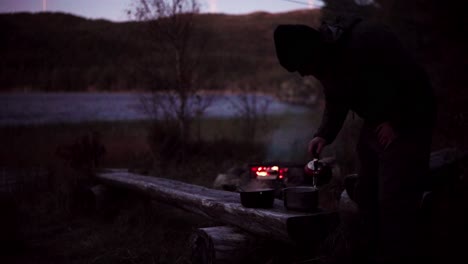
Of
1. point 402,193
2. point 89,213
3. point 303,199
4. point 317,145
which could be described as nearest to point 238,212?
point 303,199

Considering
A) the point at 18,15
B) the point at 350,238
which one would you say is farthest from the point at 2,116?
the point at 350,238

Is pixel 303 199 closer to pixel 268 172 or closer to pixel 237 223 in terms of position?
pixel 237 223

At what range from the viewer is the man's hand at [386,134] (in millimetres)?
2637

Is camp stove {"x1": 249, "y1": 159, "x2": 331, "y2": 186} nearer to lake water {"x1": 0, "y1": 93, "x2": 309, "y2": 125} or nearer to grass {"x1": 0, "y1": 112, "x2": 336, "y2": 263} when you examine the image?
grass {"x1": 0, "y1": 112, "x2": 336, "y2": 263}

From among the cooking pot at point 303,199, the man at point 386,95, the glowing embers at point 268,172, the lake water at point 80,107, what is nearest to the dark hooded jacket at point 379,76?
the man at point 386,95

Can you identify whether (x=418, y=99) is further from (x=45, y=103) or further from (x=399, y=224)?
(x=45, y=103)

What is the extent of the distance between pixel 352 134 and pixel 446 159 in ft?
11.4

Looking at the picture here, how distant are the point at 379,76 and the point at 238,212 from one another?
152 cm

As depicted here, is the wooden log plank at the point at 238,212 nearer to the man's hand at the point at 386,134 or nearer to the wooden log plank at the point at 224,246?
the wooden log plank at the point at 224,246

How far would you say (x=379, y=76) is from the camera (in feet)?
8.43

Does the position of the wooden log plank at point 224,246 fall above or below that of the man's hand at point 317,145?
below

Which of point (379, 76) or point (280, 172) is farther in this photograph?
point (280, 172)

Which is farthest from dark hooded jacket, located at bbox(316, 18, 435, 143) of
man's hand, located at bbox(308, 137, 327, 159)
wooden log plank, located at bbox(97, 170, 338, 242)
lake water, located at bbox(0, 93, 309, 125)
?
lake water, located at bbox(0, 93, 309, 125)

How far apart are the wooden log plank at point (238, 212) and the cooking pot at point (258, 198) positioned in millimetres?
60
